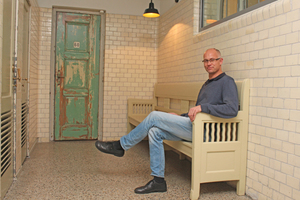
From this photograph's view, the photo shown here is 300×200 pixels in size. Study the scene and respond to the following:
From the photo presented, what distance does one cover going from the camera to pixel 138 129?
2.86 metres

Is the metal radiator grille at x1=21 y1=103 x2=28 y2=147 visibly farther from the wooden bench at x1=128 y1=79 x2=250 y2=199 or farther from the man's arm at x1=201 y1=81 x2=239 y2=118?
the man's arm at x1=201 y1=81 x2=239 y2=118

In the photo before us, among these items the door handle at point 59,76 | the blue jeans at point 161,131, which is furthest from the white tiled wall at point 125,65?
the blue jeans at point 161,131

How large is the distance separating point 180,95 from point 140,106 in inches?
58.4

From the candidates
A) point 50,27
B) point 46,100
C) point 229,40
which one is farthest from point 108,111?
point 229,40

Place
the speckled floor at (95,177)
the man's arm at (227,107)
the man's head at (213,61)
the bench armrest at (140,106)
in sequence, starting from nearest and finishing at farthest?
the man's arm at (227,107) → the speckled floor at (95,177) → the man's head at (213,61) → the bench armrest at (140,106)

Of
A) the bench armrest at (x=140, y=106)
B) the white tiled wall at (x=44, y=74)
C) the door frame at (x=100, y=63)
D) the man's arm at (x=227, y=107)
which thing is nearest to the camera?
the man's arm at (x=227, y=107)

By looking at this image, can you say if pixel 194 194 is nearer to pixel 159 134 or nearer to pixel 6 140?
pixel 159 134

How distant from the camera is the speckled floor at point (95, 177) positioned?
2.62 m

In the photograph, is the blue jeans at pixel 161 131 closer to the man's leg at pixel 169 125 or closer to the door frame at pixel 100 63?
the man's leg at pixel 169 125

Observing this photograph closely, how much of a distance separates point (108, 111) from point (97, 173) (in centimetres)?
219

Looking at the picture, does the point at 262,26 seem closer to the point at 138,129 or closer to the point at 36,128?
the point at 138,129

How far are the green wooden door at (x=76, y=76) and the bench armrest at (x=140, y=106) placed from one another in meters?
0.69

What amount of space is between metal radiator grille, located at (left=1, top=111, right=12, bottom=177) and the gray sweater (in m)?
1.82

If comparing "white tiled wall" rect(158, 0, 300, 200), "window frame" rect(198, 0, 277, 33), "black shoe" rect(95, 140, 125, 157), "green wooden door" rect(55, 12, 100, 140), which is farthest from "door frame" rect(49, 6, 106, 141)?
"white tiled wall" rect(158, 0, 300, 200)
